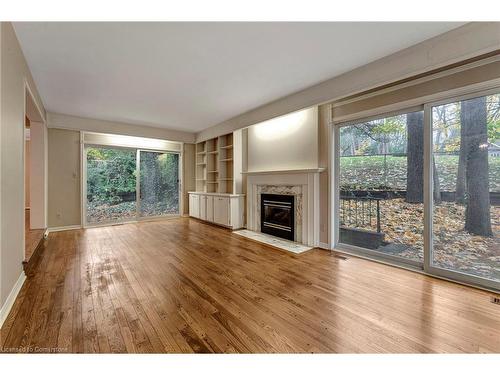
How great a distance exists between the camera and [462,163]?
2574 mm

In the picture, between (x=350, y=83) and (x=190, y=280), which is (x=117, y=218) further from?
(x=350, y=83)

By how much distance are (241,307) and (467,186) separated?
113 inches

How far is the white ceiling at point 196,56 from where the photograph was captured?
222cm

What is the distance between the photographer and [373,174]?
3.41m

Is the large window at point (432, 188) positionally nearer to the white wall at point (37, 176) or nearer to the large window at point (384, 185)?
the large window at point (384, 185)

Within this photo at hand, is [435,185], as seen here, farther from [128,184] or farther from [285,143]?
[128,184]

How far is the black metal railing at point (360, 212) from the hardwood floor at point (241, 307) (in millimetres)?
597

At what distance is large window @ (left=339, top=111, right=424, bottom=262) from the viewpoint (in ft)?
9.73

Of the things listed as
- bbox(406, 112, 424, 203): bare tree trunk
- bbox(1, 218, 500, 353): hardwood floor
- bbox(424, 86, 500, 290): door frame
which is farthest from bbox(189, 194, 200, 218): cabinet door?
bbox(424, 86, 500, 290): door frame

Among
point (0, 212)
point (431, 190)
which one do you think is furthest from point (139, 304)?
point (431, 190)

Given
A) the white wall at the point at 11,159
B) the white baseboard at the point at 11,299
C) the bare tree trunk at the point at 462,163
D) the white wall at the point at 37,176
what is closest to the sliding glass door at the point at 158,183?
the white wall at the point at 37,176

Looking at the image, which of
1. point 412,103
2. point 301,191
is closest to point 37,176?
point 301,191

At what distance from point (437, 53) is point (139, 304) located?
3.91 m

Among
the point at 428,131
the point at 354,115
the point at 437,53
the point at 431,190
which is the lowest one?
the point at 431,190
